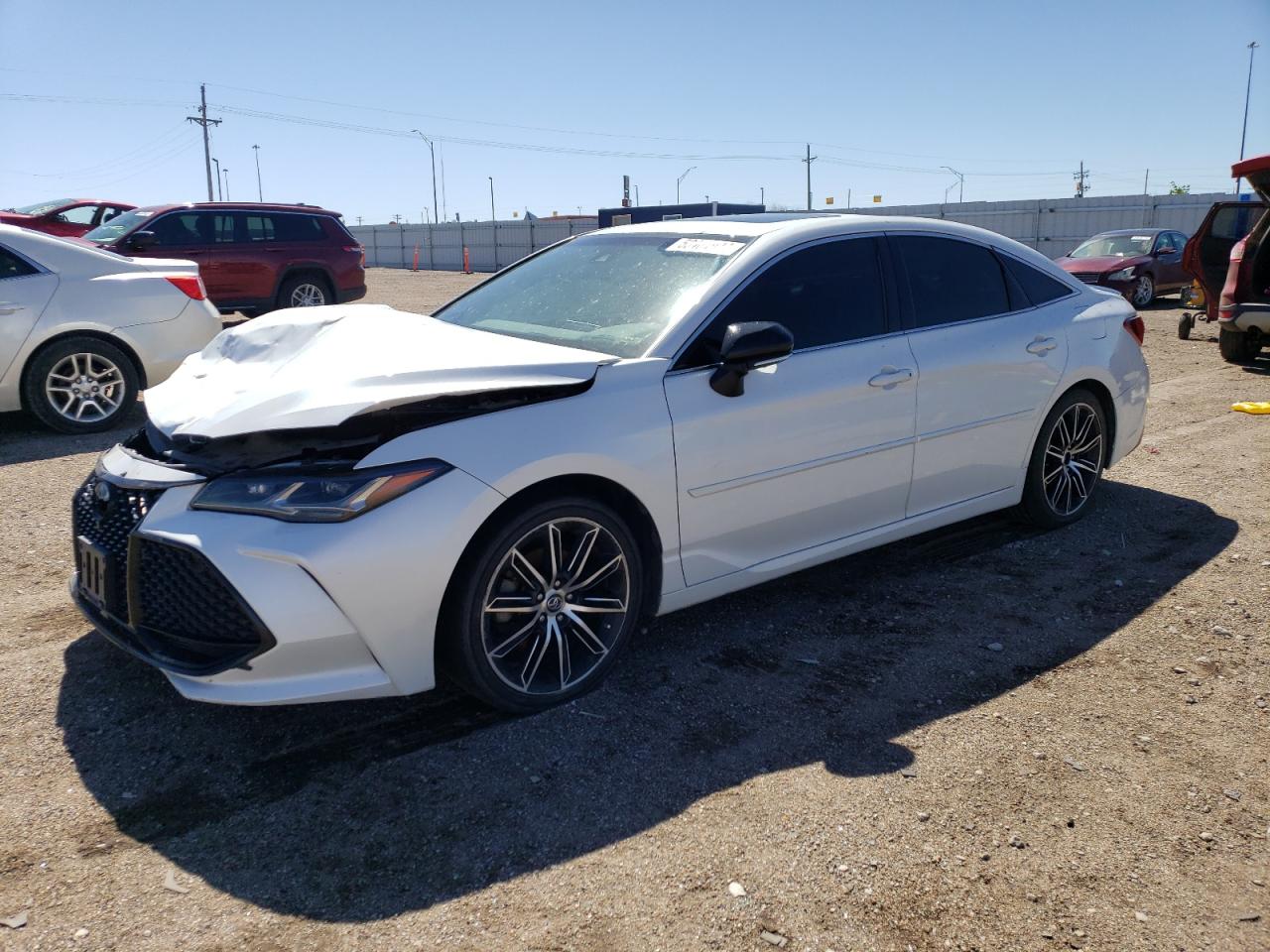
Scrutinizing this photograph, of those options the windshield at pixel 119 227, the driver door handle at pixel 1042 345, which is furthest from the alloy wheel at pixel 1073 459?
the windshield at pixel 119 227

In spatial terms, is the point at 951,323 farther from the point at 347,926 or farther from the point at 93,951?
the point at 93,951

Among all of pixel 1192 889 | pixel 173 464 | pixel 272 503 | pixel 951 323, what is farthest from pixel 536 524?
pixel 951 323

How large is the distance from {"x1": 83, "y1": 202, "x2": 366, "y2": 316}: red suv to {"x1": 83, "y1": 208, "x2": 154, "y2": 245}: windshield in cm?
2

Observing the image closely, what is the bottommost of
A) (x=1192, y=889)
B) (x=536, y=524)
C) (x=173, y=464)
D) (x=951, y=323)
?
(x=1192, y=889)

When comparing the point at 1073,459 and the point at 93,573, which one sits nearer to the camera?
the point at 93,573

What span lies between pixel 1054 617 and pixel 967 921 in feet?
7.23

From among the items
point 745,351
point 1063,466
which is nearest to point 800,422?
point 745,351

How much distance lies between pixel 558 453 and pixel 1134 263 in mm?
18226

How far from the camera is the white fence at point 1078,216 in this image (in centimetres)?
2947

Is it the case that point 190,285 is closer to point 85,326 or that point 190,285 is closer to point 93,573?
point 85,326

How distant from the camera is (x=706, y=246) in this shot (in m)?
4.27

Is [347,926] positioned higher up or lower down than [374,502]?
lower down

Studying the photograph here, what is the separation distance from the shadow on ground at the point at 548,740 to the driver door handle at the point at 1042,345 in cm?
113

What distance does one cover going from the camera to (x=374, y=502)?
307cm
